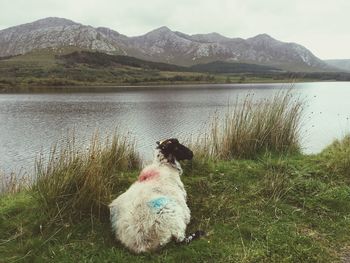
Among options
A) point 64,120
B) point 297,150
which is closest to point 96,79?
point 64,120

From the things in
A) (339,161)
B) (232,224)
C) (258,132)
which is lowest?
(232,224)

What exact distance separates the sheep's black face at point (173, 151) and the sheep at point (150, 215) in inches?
38.3

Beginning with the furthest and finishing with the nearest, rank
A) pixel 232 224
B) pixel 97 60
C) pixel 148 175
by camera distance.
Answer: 1. pixel 97 60
2. pixel 148 175
3. pixel 232 224

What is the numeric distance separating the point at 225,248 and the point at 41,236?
2476 millimetres

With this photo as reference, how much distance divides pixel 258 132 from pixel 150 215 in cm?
498

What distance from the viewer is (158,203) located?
5000mm

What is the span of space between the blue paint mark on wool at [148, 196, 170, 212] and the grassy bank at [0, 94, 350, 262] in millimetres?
525

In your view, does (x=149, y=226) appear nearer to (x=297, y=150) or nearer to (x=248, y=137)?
(x=248, y=137)

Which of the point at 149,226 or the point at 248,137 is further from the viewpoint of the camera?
the point at 248,137

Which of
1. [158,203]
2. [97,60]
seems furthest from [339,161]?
[97,60]

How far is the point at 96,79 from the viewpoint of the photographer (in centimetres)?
11725

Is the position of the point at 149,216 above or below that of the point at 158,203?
below

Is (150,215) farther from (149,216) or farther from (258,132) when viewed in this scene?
(258,132)

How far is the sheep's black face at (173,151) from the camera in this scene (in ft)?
22.6
